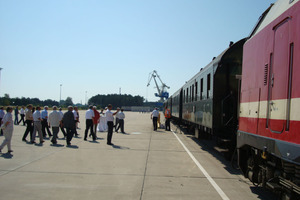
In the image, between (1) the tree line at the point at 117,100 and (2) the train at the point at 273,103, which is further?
(1) the tree line at the point at 117,100

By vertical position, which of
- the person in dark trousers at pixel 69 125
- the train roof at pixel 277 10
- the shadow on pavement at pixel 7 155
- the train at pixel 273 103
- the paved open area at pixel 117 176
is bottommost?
the shadow on pavement at pixel 7 155

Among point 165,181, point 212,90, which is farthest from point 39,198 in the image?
point 212,90

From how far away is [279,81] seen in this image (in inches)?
183

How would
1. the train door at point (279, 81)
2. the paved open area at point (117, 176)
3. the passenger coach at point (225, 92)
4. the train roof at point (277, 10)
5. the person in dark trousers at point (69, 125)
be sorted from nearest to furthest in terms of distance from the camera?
1. the train door at point (279, 81)
2. the train roof at point (277, 10)
3. the paved open area at point (117, 176)
4. the passenger coach at point (225, 92)
5. the person in dark trousers at point (69, 125)

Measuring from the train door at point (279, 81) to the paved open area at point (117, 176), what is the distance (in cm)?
224

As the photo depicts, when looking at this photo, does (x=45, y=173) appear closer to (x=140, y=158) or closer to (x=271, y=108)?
(x=140, y=158)

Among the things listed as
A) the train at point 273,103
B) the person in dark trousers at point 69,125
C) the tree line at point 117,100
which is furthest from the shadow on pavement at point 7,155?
the tree line at point 117,100

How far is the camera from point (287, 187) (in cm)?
449

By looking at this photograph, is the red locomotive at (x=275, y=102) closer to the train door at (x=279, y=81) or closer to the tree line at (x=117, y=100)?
the train door at (x=279, y=81)

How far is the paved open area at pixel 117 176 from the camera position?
244 inches

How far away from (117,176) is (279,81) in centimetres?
476

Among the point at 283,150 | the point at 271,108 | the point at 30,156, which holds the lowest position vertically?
the point at 30,156

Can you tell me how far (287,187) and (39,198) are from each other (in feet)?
14.3

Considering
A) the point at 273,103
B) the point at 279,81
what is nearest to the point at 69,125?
the point at 273,103
